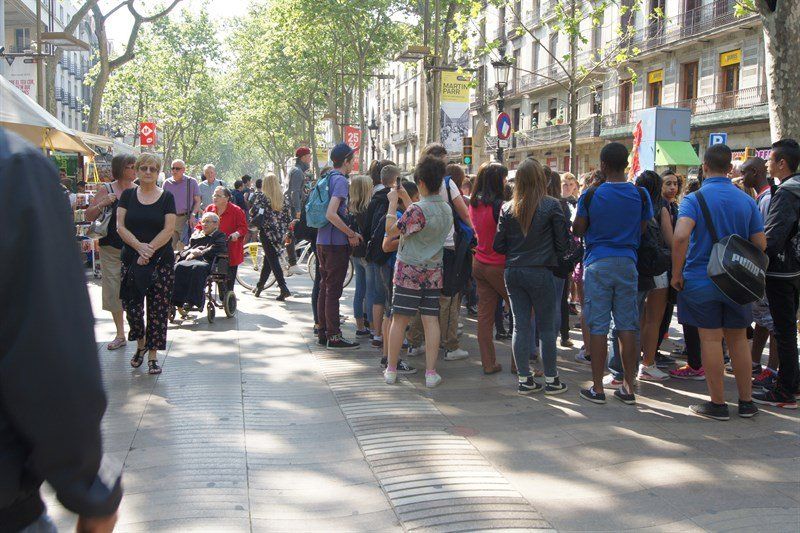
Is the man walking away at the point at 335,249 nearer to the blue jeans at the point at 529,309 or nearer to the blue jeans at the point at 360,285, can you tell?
the blue jeans at the point at 360,285

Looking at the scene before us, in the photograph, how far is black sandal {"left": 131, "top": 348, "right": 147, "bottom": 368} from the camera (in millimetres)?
7001

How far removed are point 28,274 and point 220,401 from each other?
15.8 feet

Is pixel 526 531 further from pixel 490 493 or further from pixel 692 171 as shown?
pixel 692 171

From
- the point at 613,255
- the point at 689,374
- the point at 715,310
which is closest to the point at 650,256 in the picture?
the point at 613,255

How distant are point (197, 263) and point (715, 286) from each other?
5.58 meters

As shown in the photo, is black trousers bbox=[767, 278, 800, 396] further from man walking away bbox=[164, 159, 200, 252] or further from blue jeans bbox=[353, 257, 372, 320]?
man walking away bbox=[164, 159, 200, 252]

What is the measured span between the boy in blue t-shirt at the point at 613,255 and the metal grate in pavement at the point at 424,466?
4.67 ft

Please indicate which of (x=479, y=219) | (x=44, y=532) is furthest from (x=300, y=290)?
(x=44, y=532)

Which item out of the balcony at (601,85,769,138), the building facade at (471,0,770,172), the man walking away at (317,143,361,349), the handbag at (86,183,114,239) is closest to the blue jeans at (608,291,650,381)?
the man walking away at (317,143,361,349)

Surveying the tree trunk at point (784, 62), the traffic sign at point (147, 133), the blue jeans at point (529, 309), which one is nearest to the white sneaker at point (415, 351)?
the blue jeans at point (529, 309)

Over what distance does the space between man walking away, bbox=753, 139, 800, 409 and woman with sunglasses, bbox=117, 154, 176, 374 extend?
4.90 m

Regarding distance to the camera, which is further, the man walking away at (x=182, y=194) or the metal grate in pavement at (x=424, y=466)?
the man walking away at (x=182, y=194)

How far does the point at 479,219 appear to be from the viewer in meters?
7.11

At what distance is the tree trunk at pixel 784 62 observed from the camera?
8.12m
